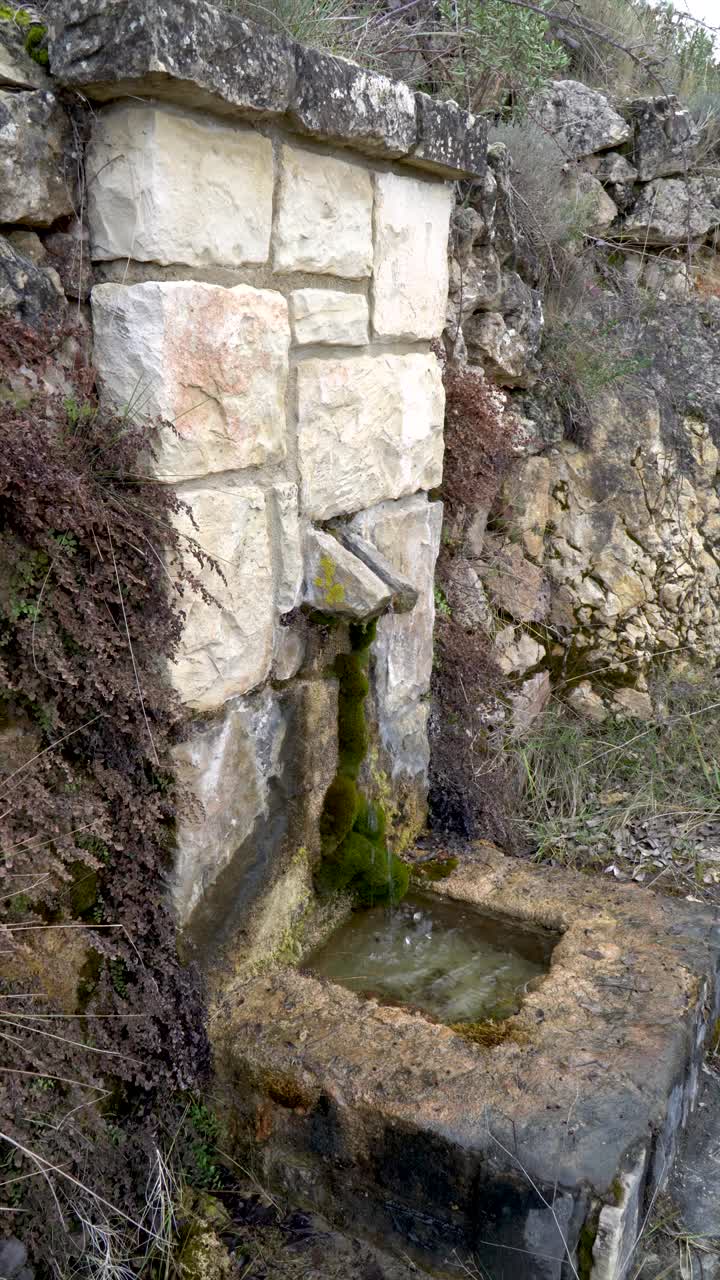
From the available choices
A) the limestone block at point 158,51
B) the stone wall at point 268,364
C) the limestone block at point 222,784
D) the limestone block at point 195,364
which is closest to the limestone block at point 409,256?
the stone wall at point 268,364

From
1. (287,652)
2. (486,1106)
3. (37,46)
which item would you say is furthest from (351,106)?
(486,1106)

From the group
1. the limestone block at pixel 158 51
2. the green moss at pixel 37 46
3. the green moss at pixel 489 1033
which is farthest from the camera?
the green moss at pixel 489 1033

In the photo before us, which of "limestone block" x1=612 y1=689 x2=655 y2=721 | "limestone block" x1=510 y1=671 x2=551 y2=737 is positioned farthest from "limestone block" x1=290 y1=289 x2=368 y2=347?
"limestone block" x1=612 y1=689 x2=655 y2=721

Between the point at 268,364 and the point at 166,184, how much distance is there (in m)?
0.45

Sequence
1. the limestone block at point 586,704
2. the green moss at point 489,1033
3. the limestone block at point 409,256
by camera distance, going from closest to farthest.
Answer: the green moss at point 489,1033 < the limestone block at point 409,256 < the limestone block at point 586,704

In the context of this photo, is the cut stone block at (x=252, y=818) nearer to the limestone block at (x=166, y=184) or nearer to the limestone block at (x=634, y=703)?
the limestone block at (x=166, y=184)

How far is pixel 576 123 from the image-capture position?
4496 mm

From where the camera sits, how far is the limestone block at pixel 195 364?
1.92 metres

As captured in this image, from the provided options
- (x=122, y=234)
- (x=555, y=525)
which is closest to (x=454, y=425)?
(x=555, y=525)

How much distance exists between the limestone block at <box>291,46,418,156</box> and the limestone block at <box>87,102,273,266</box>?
0.15m

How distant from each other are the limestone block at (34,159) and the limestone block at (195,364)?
0.18 meters

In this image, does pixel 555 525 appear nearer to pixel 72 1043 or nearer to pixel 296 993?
pixel 296 993

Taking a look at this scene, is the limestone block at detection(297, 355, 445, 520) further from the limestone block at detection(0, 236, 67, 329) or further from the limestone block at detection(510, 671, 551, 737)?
the limestone block at detection(510, 671, 551, 737)

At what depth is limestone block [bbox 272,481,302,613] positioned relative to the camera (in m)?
2.34
